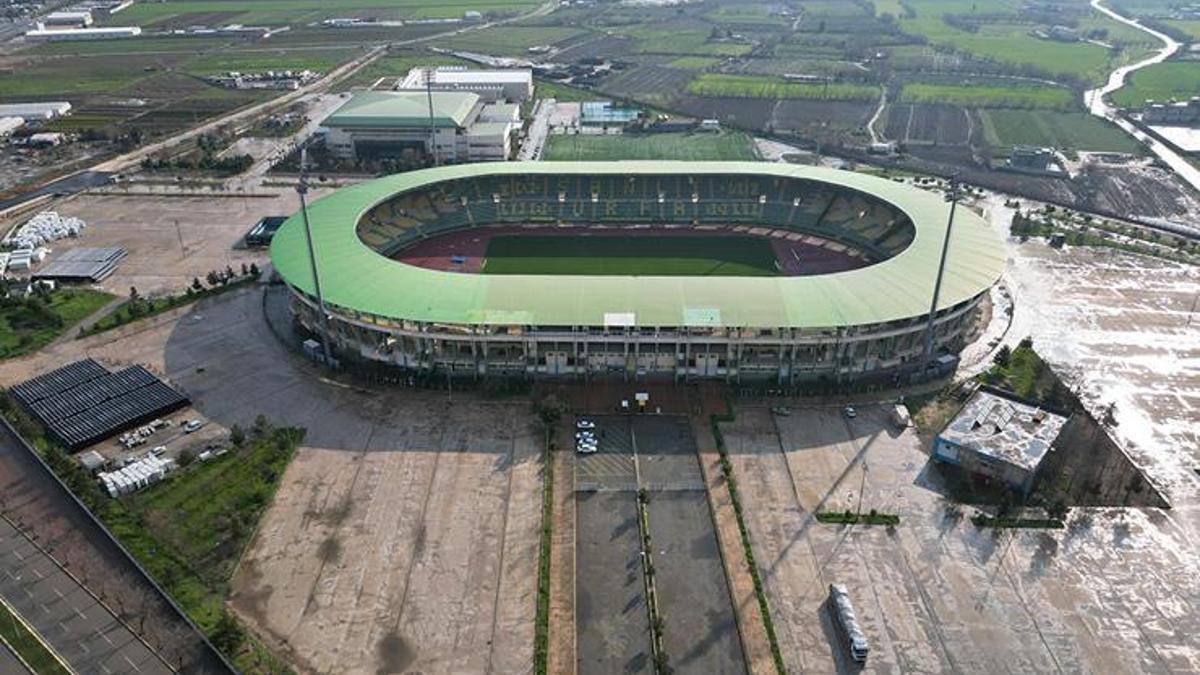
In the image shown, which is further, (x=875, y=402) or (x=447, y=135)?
(x=447, y=135)

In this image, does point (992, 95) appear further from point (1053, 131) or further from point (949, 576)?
point (949, 576)

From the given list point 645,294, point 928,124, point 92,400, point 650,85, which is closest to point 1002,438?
point 645,294

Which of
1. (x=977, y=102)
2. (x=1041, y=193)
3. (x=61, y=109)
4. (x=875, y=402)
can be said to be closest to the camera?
(x=875, y=402)

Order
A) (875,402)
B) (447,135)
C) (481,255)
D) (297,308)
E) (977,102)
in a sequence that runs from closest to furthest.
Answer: (875,402) → (297,308) → (481,255) → (447,135) → (977,102)

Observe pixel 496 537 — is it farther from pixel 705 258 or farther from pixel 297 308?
pixel 705 258

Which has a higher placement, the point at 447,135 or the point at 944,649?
the point at 447,135

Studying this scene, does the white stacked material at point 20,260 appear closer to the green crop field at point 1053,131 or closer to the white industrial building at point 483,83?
the white industrial building at point 483,83

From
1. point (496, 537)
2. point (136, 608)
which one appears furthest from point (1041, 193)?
point (136, 608)

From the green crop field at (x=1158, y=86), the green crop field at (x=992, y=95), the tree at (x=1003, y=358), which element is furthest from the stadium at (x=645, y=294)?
the green crop field at (x=1158, y=86)
